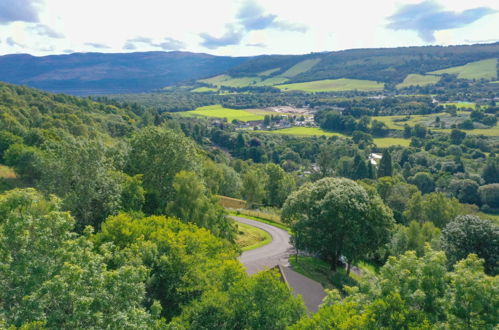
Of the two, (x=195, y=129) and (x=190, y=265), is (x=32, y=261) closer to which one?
(x=190, y=265)

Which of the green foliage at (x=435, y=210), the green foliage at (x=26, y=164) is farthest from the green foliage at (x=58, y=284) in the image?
the green foliage at (x=435, y=210)

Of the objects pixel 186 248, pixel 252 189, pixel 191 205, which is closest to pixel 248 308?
pixel 186 248

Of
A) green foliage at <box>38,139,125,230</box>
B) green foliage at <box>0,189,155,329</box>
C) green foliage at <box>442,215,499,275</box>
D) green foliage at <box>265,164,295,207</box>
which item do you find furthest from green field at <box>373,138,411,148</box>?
green foliage at <box>0,189,155,329</box>

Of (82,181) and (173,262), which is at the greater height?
(82,181)

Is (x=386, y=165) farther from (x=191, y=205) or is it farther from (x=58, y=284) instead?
(x=58, y=284)

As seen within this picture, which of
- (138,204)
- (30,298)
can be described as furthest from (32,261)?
(138,204)
